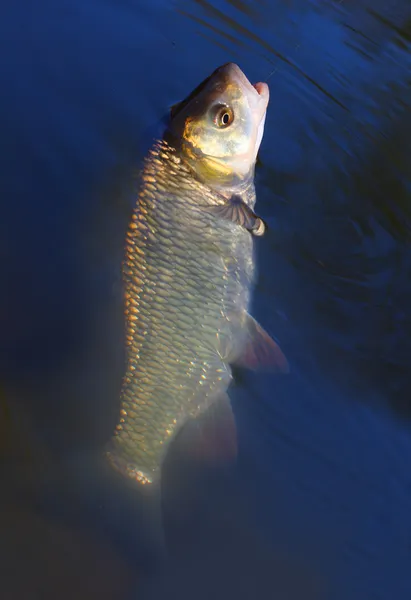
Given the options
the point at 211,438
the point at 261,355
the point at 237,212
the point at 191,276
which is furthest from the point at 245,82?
Answer: the point at 211,438

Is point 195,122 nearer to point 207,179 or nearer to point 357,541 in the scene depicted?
point 207,179

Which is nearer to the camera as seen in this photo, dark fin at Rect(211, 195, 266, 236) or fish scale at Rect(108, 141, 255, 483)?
fish scale at Rect(108, 141, 255, 483)

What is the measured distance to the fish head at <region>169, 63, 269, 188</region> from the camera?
2.96m

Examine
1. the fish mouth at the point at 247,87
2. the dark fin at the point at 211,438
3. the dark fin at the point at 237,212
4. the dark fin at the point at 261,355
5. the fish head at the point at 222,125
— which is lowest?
the dark fin at the point at 211,438

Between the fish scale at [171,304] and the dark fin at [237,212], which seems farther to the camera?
the dark fin at [237,212]

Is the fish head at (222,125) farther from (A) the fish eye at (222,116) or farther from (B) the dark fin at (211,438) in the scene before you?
(B) the dark fin at (211,438)

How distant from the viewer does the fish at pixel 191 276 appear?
2.47 metres

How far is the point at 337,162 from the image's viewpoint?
427 centimetres

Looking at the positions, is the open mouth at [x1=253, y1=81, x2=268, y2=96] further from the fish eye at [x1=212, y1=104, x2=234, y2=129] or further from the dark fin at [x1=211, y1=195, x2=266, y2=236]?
the dark fin at [x1=211, y1=195, x2=266, y2=236]

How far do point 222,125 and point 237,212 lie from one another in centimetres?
43

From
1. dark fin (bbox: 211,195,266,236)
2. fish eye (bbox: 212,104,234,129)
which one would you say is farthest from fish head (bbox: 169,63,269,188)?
dark fin (bbox: 211,195,266,236)

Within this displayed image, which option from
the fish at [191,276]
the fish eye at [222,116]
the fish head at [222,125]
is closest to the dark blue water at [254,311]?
the fish at [191,276]

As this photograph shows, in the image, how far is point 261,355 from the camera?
9.29 feet

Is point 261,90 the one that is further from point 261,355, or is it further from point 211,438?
point 211,438
